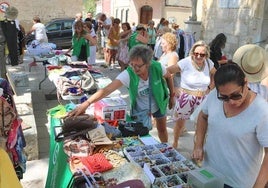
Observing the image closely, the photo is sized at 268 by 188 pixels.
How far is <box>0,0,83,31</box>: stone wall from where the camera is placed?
25.6 metres

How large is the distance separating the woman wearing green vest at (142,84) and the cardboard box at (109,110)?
5.4 inches

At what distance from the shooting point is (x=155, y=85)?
3.56 metres

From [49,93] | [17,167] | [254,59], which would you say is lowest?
[49,93]

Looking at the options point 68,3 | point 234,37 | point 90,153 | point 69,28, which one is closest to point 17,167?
point 90,153

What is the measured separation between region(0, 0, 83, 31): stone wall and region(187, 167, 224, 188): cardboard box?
25.7m

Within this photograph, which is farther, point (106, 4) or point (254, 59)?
point (106, 4)

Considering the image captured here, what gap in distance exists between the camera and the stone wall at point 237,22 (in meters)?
8.92

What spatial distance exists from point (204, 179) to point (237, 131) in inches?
15.0

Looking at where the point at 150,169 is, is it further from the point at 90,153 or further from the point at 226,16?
the point at 226,16

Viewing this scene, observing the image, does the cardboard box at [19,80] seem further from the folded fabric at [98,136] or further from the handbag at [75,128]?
the folded fabric at [98,136]

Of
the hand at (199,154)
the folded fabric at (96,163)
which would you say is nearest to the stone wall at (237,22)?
the hand at (199,154)

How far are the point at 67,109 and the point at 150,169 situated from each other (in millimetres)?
1552

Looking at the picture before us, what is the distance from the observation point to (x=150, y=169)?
7.39ft

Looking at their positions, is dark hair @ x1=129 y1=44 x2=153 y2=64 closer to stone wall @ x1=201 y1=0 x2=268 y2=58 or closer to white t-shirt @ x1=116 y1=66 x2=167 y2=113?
white t-shirt @ x1=116 y1=66 x2=167 y2=113
